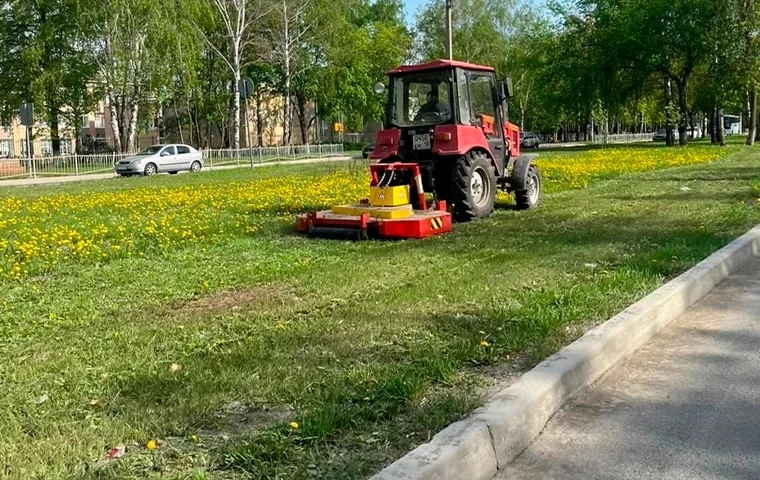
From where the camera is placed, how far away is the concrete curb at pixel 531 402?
3.48 m

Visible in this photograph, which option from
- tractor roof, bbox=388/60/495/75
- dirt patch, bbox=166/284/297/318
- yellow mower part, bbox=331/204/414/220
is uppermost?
tractor roof, bbox=388/60/495/75

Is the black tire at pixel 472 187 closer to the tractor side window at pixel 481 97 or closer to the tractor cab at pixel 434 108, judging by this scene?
the tractor cab at pixel 434 108

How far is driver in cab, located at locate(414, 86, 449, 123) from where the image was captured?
40.9 ft

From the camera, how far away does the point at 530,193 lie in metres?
14.3

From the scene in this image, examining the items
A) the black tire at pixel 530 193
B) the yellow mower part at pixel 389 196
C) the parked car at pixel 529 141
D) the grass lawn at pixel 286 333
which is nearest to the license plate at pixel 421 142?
the yellow mower part at pixel 389 196

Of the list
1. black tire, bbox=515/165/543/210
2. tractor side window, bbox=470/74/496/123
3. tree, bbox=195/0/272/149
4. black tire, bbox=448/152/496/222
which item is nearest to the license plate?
black tire, bbox=448/152/496/222

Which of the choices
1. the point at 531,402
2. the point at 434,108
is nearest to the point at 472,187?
the point at 434,108

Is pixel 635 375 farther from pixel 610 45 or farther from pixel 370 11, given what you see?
pixel 370 11

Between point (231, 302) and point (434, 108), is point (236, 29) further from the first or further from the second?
point (231, 302)

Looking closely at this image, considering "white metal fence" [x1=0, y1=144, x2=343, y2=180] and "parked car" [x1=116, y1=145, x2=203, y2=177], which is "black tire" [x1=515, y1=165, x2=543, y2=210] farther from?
"parked car" [x1=116, y1=145, x2=203, y2=177]

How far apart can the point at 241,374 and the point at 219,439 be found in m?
0.93

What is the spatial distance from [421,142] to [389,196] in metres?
1.83

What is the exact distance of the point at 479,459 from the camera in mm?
3686

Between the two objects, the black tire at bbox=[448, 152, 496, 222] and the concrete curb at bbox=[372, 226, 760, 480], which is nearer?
the concrete curb at bbox=[372, 226, 760, 480]
